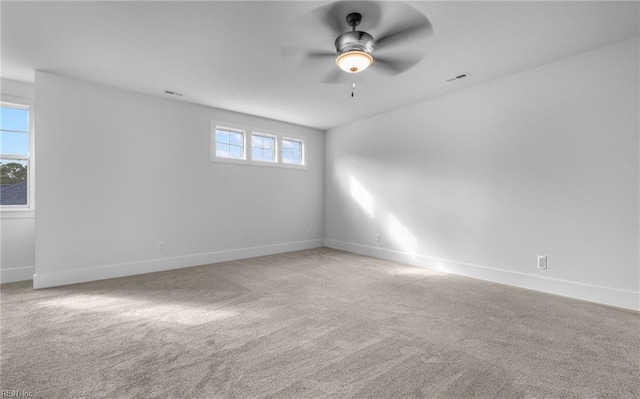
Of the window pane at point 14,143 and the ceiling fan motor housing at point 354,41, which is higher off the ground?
the ceiling fan motor housing at point 354,41

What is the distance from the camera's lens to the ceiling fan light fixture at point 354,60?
2605mm

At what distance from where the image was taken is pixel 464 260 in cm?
425

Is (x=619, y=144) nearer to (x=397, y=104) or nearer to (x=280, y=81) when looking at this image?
(x=397, y=104)

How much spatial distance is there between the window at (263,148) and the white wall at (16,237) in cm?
316

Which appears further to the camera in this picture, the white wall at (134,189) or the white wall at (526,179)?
the white wall at (134,189)

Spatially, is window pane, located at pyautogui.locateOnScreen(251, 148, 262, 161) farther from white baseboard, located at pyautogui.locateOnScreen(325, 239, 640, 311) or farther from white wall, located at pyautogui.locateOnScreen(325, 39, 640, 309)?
white baseboard, located at pyautogui.locateOnScreen(325, 239, 640, 311)

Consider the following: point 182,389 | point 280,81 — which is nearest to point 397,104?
point 280,81

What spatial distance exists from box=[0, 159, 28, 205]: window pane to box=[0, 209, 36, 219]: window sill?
113mm

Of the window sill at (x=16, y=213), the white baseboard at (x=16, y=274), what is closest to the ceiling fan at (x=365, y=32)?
the window sill at (x=16, y=213)

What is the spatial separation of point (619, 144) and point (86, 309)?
5631 millimetres

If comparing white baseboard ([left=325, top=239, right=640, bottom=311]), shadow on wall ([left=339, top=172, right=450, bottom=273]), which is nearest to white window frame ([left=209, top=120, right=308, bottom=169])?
shadow on wall ([left=339, top=172, right=450, bottom=273])

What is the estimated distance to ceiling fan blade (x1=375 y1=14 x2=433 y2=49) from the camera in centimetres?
258

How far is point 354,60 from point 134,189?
3.62 meters

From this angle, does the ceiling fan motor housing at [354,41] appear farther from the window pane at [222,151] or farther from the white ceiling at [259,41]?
the window pane at [222,151]
